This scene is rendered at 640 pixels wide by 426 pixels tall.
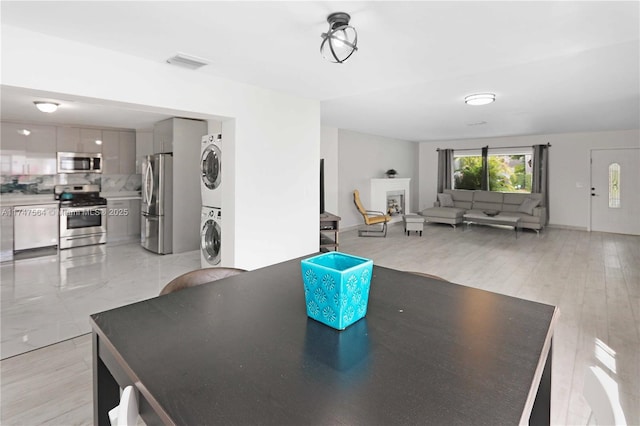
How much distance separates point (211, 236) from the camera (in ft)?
13.7

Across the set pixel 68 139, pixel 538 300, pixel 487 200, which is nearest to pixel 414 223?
pixel 487 200

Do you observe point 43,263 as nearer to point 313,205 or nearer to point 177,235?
point 177,235

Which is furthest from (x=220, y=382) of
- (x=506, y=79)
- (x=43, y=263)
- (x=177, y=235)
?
(x=43, y=263)

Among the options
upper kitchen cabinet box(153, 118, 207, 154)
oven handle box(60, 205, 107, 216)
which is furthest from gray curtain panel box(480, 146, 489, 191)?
oven handle box(60, 205, 107, 216)

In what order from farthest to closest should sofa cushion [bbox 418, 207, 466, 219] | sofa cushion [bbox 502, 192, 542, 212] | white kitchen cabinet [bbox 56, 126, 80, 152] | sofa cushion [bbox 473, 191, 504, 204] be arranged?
sofa cushion [bbox 473, 191, 504, 204] < sofa cushion [bbox 418, 207, 466, 219] < sofa cushion [bbox 502, 192, 542, 212] < white kitchen cabinet [bbox 56, 126, 80, 152]

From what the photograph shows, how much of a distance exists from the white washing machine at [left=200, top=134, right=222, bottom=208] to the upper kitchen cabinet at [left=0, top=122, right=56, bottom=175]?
3662mm

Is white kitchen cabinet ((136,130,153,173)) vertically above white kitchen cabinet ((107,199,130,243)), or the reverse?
white kitchen cabinet ((136,130,153,173))

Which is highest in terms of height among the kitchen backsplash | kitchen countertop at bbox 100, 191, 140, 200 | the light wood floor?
the kitchen backsplash

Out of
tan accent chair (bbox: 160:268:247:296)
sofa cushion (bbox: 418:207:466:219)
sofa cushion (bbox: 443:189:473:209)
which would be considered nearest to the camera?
tan accent chair (bbox: 160:268:247:296)

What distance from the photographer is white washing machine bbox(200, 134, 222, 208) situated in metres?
3.93

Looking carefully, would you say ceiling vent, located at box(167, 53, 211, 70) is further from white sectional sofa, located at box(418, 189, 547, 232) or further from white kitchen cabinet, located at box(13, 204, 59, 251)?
white sectional sofa, located at box(418, 189, 547, 232)

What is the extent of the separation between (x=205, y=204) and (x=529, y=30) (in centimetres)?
373

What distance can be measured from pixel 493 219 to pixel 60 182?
9.22 m

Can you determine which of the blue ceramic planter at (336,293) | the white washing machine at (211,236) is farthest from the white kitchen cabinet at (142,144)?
the blue ceramic planter at (336,293)
